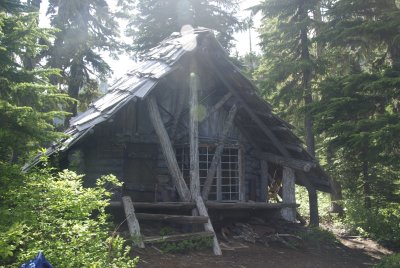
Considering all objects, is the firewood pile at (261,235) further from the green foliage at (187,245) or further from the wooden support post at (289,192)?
the green foliage at (187,245)

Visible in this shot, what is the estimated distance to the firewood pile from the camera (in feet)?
35.7

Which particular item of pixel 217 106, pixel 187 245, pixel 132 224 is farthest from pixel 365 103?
pixel 132 224

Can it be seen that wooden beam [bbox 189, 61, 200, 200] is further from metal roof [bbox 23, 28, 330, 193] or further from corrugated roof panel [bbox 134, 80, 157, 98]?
corrugated roof panel [bbox 134, 80, 157, 98]

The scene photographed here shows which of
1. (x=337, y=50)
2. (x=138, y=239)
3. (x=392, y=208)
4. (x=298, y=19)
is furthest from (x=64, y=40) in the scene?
(x=392, y=208)

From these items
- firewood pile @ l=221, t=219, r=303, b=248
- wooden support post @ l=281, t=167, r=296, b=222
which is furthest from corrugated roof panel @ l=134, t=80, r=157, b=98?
wooden support post @ l=281, t=167, r=296, b=222

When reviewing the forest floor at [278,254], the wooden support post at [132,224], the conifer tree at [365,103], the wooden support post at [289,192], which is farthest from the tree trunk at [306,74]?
the wooden support post at [132,224]

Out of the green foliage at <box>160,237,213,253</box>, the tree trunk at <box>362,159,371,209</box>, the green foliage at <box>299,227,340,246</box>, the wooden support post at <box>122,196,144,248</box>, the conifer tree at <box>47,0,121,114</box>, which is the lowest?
the green foliage at <box>299,227,340,246</box>

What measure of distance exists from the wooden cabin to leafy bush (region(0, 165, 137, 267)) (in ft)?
14.1

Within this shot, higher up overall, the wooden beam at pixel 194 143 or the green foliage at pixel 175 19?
the green foliage at pixel 175 19

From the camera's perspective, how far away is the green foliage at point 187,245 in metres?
8.52

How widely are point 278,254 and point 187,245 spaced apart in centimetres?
267

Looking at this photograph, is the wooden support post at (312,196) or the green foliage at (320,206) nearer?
the wooden support post at (312,196)

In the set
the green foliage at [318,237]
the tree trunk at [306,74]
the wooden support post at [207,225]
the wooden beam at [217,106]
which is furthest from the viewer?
the tree trunk at [306,74]

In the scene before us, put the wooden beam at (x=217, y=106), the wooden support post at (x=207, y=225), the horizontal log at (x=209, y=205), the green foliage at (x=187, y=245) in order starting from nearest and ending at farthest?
the green foliage at (x=187, y=245)
the wooden support post at (x=207, y=225)
the horizontal log at (x=209, y=205)
the wooden beam at (x=217, y=106)
